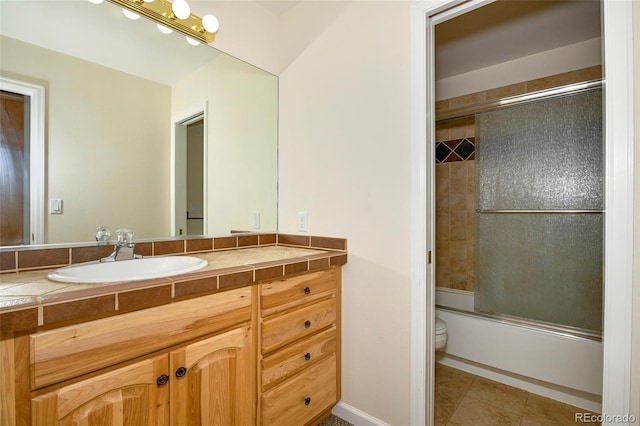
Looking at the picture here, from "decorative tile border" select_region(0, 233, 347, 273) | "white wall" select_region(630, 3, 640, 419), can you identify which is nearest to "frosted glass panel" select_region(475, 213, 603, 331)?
"white wall" select_region(630, 3, 640, 419)

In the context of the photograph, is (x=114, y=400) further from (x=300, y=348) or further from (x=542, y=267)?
(x=542, y=267)

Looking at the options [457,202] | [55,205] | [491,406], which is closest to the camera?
[55,205]

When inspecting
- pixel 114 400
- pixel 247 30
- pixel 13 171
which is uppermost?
pixel 247 30

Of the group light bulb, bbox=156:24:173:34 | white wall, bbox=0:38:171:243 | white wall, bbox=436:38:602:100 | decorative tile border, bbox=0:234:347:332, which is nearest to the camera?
decorative tile border, bbox=0:234:347:332

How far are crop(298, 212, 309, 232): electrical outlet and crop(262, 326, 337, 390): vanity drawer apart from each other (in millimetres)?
590

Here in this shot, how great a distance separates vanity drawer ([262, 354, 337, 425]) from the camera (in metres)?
1.25

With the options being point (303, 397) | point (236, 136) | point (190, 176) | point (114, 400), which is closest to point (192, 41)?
point (236, 136)

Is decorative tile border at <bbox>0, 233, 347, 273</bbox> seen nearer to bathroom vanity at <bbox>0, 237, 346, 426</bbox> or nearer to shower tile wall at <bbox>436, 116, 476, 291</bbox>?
bathroom vanity at <bbox>0, 237, 346, 426</bbox>

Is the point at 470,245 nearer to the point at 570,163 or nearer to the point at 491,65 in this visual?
the point at 570,163

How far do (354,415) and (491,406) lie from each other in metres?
0.89

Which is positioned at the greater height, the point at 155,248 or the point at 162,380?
the point at 155,248

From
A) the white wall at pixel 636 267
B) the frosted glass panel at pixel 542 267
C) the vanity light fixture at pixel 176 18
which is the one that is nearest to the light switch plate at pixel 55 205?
the vanity light fixture at pixel 176 18

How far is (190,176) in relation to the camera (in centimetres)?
161

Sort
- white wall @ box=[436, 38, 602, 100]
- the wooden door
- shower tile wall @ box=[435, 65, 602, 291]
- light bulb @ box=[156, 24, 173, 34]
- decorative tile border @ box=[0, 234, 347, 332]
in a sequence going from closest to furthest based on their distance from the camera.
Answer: decorative tile border @ box=[0, 234, 347, 332]
the wooden door
light bulb @ box=[156, 24, 173, 34]
white wall @ box=[436, 38, 602, 100]
shower tile wall @ box=[435, 65, 602, 291]
